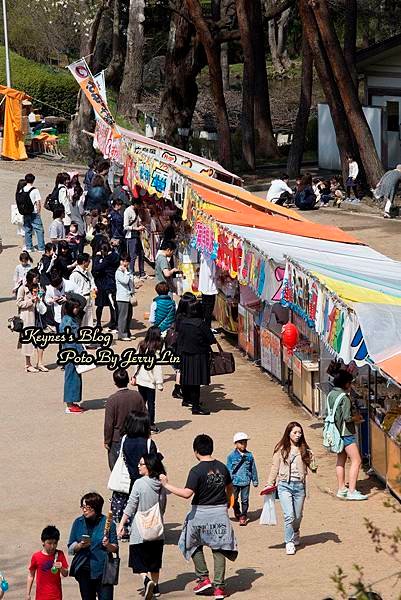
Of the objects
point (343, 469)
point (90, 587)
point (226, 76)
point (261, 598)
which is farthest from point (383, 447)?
point (226, 76)

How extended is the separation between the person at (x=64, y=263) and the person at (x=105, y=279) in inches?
15.0

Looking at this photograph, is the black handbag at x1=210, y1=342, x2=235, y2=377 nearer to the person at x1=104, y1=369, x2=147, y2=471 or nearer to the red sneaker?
the person at x1=104, y1=369, x2=147, y2=471

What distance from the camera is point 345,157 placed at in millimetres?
33094

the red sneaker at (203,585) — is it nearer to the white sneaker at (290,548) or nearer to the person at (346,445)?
the white sneaker at (290,548)

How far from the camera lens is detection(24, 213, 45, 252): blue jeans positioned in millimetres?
25844

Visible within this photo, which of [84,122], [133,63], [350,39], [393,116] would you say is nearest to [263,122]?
[133,63]

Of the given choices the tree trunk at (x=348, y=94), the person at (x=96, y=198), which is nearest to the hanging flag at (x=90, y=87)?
the person at (x=96, y=198)

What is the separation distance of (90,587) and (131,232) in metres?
14.0

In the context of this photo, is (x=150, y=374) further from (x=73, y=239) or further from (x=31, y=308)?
(x=73, y=239)

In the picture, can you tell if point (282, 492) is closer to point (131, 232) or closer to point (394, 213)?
point (131, 232)

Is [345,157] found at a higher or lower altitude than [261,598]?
higher

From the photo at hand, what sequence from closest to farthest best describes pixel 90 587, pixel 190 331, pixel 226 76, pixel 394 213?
pixel 90 587
pixel 190 331
pixel 394 213
pixel 226 76

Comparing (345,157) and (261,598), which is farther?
(345,157)

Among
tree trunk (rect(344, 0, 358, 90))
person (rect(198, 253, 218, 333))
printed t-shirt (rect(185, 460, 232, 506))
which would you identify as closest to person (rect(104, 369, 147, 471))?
printed t-shirt (rect(185, 460, 232, 506))
